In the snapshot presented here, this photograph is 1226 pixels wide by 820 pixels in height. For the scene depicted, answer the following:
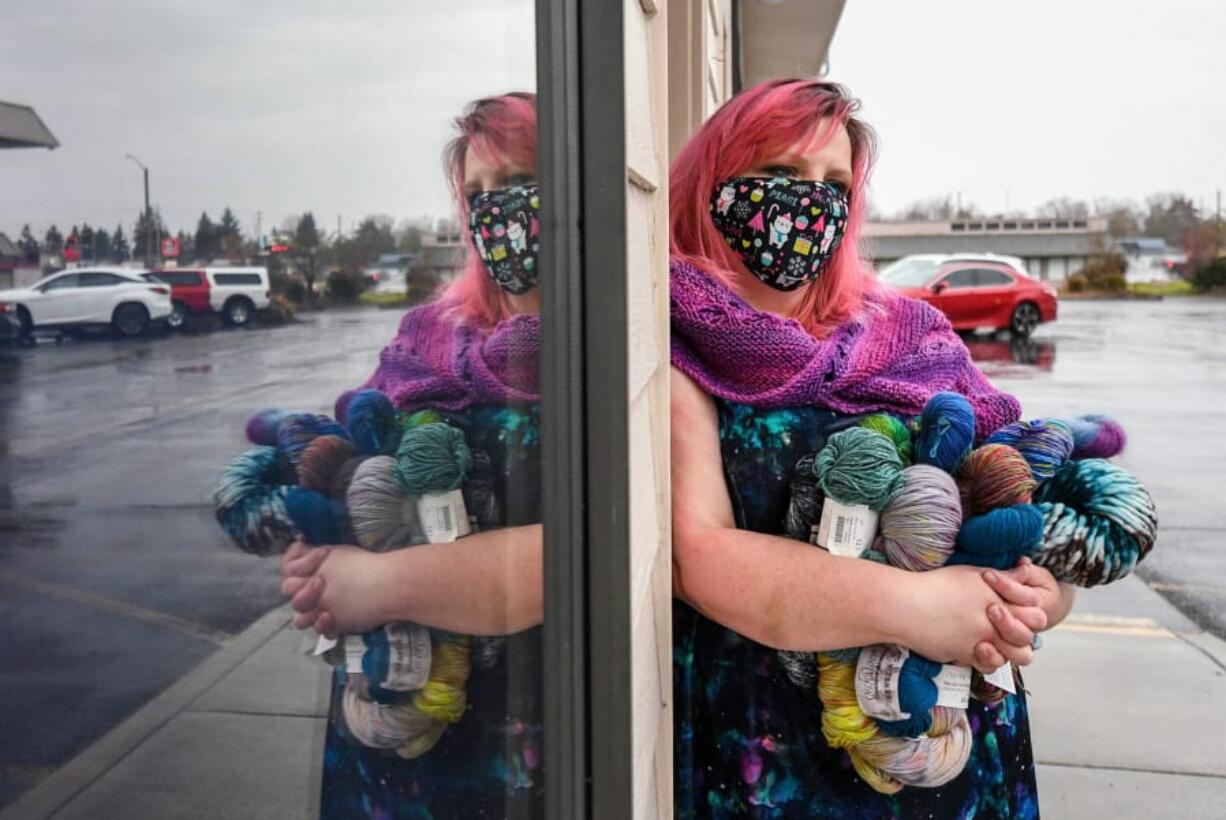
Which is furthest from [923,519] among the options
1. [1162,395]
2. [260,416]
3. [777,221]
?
[1162,395]

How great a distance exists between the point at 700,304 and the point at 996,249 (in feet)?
A: 87.8

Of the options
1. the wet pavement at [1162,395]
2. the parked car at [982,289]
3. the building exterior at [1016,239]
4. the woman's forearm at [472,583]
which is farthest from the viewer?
the building exterior at [1016,239]

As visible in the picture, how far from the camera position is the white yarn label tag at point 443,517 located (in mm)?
964

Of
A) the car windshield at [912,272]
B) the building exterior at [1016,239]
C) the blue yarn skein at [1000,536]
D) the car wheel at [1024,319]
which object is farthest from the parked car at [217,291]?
the building exterior at [1016,239]

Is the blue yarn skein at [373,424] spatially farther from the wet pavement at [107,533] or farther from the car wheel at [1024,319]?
the car wheel at [1024,319]

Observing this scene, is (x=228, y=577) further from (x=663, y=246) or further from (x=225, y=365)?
(x=663, y=246)

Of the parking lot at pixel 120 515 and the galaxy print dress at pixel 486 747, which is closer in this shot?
the parking lot at pixel 120 515

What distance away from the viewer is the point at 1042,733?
4098mm

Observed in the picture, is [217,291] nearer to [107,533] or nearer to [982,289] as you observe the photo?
[107,533]

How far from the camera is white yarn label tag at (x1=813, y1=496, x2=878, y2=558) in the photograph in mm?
1735

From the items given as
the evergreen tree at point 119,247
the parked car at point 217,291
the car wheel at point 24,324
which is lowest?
the car wheel at point 24,324

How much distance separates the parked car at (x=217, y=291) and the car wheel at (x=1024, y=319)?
1644cm

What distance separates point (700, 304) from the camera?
185 cm

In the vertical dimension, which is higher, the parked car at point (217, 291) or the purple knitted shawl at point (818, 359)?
the parked car at point (217, 291)
